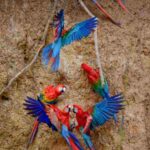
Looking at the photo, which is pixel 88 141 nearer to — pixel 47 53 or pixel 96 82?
pixel 96 82

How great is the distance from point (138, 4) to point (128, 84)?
510mm

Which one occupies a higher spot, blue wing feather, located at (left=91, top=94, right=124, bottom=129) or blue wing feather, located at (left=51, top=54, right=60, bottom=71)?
blue wing feather, located at (left=51, top=54, right=60, bottom=71)

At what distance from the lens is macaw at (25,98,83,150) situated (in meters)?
2.10

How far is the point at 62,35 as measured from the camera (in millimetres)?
2285

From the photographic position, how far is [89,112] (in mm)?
2178

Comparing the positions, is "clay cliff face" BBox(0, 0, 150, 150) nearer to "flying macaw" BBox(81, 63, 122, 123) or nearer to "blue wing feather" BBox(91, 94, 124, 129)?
"flying macaw" BBox(81, 63, 122, 123)

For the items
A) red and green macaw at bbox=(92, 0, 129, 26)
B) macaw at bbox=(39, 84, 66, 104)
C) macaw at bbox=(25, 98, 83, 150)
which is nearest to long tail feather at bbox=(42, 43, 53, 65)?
macaw at bbox=(39, 84, 66, 104)

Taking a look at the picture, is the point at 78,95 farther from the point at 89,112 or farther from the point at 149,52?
the point at 149,52

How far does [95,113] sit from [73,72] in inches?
12.9

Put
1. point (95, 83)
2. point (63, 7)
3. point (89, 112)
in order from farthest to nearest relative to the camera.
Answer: point (63, 7), point (95, 83), point (89, 112)

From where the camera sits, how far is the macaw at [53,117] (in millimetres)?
2102

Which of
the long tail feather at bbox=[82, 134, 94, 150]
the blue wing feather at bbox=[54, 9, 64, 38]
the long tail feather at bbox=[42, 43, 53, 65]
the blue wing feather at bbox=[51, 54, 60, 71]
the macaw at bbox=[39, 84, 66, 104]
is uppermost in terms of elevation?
the blue wing feather at bbox=[54, 9, 64, 38]

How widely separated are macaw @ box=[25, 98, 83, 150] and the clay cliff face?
5.1 inches

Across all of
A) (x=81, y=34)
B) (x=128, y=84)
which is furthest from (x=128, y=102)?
(x=81, y=34)
